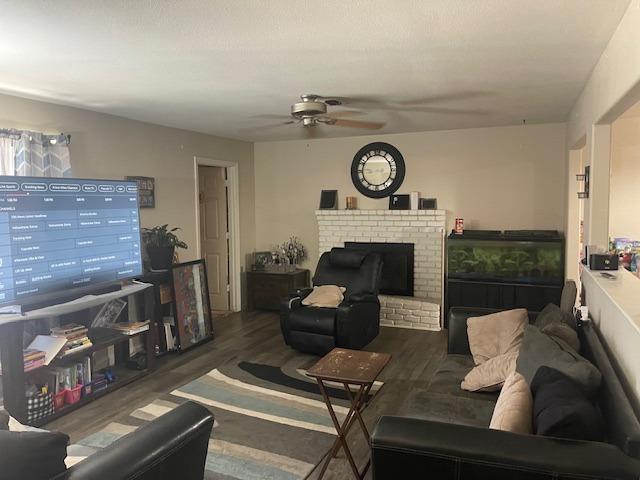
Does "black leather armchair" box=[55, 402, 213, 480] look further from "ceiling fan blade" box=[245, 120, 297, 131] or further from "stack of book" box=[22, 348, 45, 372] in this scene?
"ceiling fan blade" box=[245, 120, 297, 131]

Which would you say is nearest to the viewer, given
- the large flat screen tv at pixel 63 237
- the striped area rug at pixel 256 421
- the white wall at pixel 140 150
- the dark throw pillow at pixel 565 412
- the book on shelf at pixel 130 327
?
the dark throw pillow at pixel 565 412

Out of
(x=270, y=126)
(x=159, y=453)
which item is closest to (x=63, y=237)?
(x=159, y=453)

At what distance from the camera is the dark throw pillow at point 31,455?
1.40 m

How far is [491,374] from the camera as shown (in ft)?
8.96

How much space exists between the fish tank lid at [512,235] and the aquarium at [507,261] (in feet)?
0.11

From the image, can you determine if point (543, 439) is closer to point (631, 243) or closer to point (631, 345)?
point (631, 345)

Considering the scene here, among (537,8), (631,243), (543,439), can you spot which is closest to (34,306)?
(543,439)

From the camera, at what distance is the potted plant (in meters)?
4.62

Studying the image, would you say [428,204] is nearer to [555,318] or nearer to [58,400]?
[555,318]

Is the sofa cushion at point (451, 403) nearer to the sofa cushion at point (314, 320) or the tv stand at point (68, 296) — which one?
the sofa cushion at point (314, 320)

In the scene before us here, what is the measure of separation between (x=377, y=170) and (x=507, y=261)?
6.51 feet

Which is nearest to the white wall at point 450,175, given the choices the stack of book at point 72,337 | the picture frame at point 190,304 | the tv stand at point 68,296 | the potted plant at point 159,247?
the picture frame at point 190,304

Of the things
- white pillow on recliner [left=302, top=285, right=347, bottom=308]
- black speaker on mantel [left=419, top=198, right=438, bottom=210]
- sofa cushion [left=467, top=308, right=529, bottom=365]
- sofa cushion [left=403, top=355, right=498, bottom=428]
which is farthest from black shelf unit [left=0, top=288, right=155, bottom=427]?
black speaker on mantel [left=419, top=198, right=438, bottom=210]

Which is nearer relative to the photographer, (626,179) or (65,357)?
(65,357)
